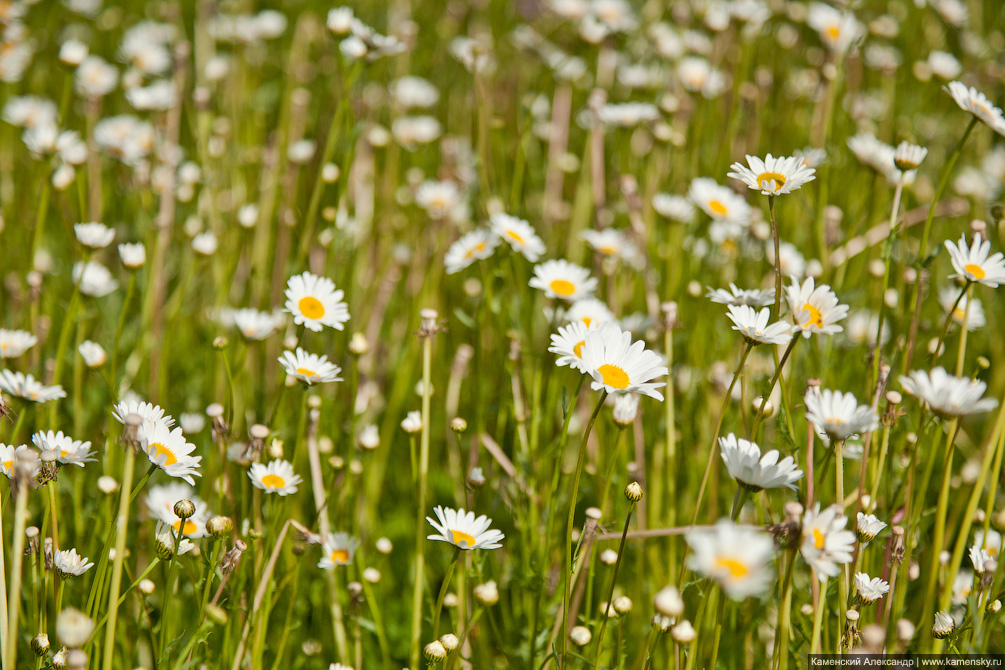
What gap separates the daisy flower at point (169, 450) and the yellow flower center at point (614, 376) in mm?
603

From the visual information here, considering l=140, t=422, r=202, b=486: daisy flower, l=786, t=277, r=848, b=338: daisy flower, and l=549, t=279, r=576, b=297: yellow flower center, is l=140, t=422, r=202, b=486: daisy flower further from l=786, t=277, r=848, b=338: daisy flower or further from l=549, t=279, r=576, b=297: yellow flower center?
l=786, t=277, r=848, b=338: daisy flower

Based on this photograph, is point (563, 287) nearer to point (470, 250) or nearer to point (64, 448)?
point (470, 250)

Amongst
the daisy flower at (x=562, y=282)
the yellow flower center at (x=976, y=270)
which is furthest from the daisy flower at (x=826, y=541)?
the daisy flower at (x=562, y=282)

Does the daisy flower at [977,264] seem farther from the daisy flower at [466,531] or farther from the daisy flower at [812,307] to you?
the daisy flower at [466,531]

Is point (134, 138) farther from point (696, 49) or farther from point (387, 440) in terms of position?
point (696, 49)

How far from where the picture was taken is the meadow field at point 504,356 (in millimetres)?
1209

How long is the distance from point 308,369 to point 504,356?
0.63 m

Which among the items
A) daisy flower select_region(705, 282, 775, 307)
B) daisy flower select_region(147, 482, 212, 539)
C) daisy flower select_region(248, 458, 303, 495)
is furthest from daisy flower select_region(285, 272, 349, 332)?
daisy flower select_region(705, 282, 775, 307)

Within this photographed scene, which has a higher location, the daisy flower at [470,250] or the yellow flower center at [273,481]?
the daisy flower at [470,250]

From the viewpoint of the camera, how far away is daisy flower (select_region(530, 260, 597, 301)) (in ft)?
5.22

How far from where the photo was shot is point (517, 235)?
1.75m

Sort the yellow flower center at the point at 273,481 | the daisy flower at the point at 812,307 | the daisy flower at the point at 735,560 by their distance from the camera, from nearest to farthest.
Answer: the daisy flower at the point at 735,560 → the daisy flower at the point at 812,307 → the yellow flower center at the point at 273,481

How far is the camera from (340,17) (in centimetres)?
186

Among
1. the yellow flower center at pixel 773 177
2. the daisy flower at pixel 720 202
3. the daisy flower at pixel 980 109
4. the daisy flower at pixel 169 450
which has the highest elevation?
the daisy flower at pixel 980 109
